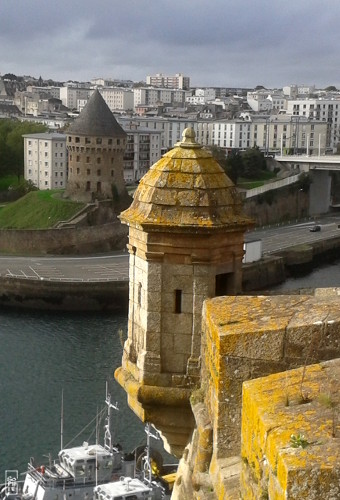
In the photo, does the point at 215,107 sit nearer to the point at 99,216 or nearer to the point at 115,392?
the point at 99,216

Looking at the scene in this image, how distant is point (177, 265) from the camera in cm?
645

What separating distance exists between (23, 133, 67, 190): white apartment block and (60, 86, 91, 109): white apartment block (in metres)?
74.8

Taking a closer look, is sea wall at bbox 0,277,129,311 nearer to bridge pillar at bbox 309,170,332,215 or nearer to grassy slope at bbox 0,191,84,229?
grassy slope at bbox 0,191,84,229

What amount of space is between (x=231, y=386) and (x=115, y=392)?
19718mm

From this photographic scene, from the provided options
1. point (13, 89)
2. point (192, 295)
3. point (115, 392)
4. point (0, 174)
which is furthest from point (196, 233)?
point (13, 89)

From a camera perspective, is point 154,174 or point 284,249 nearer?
point 154,174

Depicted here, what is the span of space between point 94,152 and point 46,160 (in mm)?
9658

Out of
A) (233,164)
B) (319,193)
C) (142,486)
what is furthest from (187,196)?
(319,193)

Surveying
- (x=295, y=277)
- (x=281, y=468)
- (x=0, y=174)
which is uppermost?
(x=281, y=468)

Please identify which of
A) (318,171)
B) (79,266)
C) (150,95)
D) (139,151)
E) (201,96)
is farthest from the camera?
(201,96)

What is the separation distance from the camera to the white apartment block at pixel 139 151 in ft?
209

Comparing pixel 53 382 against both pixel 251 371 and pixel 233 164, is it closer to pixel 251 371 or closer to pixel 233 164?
pixel 251 371

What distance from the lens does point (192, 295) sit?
6.50 meters

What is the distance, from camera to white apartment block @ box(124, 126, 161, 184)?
→ 63.6 metres
